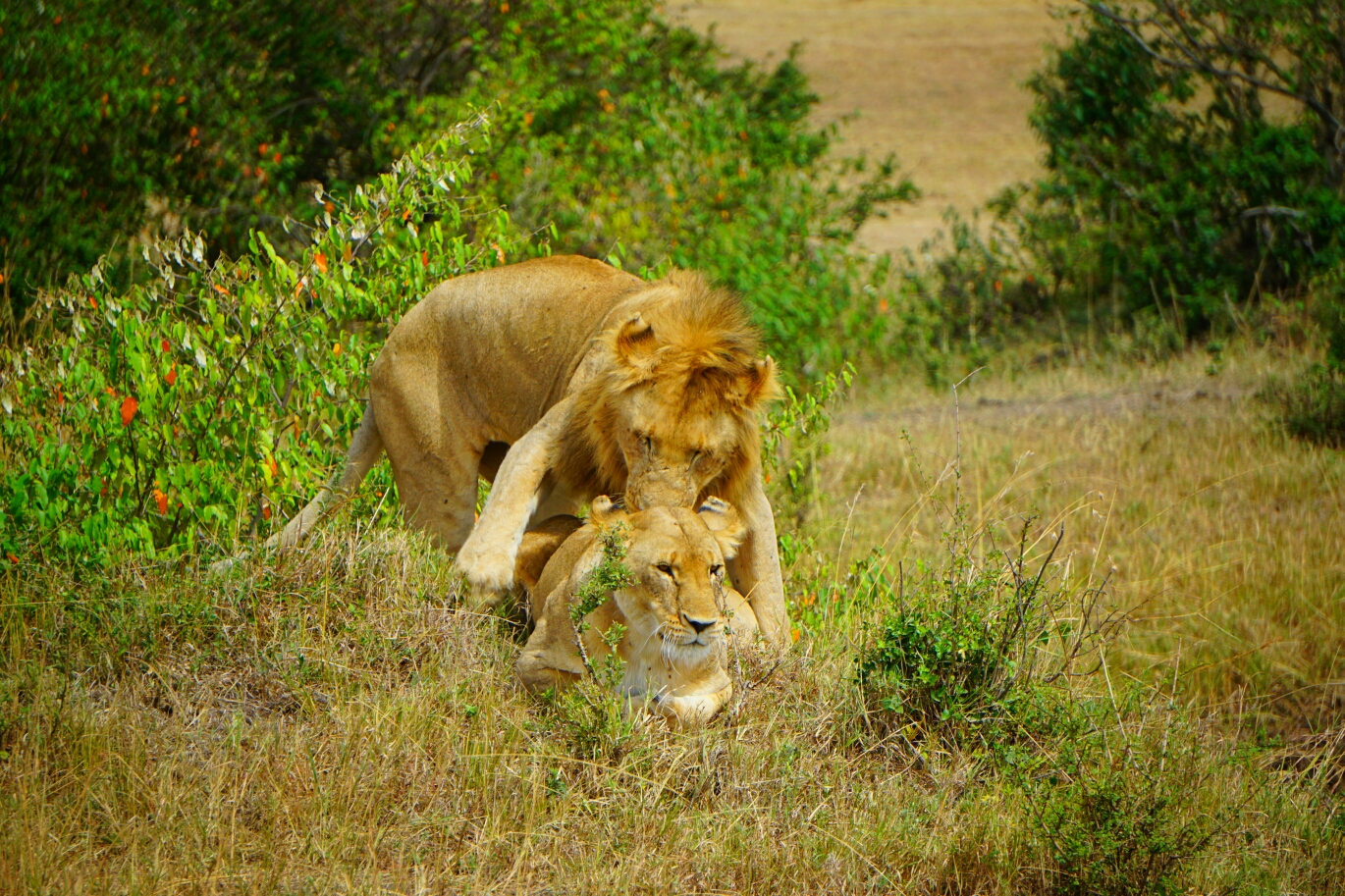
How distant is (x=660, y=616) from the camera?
3.62m

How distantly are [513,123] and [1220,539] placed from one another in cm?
649

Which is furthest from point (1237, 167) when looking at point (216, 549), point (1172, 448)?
point (216, 549)

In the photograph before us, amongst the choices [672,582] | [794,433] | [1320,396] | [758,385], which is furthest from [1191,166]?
[672,582]

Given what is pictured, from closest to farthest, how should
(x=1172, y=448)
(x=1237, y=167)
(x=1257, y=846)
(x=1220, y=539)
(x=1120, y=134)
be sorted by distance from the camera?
1. (x=1257, y=846)
2. (x=1220, y=539)
3. (x=1172, y=448)
4. (x=1237, y=167)
5. (x=1120, y=134)

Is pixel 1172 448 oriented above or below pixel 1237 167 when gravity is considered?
below

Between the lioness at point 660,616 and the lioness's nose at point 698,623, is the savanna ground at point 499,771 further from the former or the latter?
the lioness's nose at point 698,623

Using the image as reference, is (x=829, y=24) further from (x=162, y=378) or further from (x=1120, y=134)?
(x=162, y=378)

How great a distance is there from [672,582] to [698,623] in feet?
0.51

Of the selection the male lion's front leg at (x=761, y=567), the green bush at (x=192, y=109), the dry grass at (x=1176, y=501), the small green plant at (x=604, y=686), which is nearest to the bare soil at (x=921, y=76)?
the green bush at (x=192, y=109)

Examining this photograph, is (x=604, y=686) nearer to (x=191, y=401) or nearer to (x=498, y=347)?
(x=498, y=347)

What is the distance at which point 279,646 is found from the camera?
162 inches

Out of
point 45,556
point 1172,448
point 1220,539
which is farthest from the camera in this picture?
point 1172,448

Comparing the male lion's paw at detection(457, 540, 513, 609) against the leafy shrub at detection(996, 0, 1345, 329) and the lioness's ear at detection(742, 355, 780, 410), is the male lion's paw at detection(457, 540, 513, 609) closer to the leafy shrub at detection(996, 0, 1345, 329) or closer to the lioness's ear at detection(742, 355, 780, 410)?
the lioness's ear at detection(742, 355, 780, 410)

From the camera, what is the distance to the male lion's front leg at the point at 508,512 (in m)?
4.24
